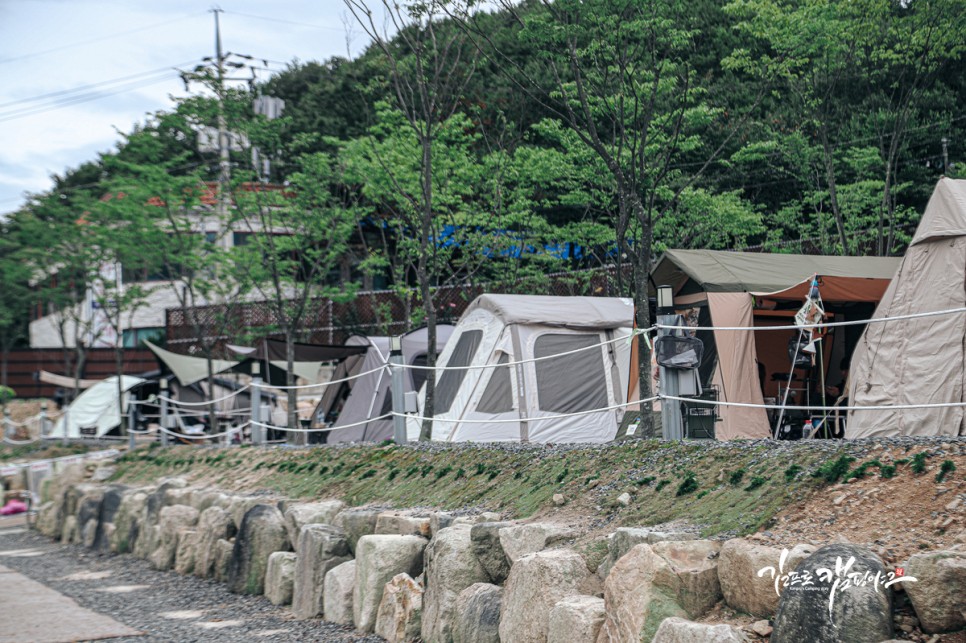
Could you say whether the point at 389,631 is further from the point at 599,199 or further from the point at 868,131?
the point at 868,131

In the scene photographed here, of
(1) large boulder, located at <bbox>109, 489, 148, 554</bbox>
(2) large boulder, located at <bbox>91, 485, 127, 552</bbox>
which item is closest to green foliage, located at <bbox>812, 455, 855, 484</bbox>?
(1) large boulder, located at <bbox>109, 489, 148, 554</bbox>

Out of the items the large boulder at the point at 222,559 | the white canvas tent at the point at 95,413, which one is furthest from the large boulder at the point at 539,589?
the white canvas tent at the point at 95,413

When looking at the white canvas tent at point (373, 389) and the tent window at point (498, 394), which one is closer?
the tent window at point (498, 394)

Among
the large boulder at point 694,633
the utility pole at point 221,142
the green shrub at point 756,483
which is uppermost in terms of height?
the utility pole at point 221,142

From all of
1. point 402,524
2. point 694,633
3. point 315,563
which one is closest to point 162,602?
point 315,563

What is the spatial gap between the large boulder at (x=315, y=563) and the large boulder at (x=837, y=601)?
477cm

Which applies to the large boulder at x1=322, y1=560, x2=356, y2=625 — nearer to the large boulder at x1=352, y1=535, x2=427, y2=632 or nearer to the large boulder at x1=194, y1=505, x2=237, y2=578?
the large boulder at x1=352, y1=535, x2=427, y2=632

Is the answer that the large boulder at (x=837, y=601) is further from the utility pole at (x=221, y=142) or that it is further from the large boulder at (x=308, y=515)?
the utility pole at (x=221, y=142)

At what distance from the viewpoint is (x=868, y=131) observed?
59.3 feet

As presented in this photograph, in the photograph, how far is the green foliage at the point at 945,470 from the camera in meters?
4.74

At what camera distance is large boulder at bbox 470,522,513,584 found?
638 centimetres

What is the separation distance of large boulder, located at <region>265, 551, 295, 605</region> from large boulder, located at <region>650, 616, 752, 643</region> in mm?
5033

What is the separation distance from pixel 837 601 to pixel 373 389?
474 inches

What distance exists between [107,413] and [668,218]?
48.2 feet
